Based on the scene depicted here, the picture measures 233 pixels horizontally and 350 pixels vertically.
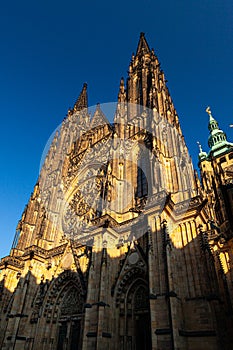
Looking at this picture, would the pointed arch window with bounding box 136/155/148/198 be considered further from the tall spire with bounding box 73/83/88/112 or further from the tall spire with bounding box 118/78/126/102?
the tall spire with bounding box 73/83/88/112

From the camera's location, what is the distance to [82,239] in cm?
1636

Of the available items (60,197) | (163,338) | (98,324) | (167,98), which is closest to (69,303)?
(98,324)

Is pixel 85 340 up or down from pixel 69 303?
down

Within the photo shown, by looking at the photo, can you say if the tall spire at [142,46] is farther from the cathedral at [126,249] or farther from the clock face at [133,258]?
the clock face at [133,258]

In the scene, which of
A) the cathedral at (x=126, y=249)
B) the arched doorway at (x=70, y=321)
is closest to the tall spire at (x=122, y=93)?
the cathedral at (x=126, y=249)

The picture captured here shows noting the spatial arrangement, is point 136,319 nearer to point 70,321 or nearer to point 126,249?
point 126,249

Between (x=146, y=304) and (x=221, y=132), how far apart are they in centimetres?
3408

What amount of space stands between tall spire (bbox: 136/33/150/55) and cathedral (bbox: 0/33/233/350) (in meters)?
4.36

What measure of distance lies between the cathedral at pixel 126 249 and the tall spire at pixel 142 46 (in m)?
4.36

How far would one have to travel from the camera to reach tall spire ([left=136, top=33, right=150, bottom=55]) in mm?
30369

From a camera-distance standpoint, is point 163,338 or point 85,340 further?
point 85,340

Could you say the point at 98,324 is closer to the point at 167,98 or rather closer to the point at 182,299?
the point at 182,299

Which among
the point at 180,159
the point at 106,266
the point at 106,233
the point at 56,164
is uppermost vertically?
the point at 56,164

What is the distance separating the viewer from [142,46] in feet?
105
